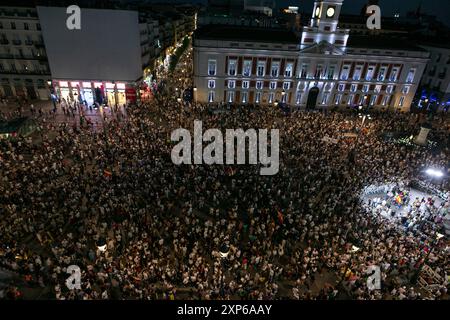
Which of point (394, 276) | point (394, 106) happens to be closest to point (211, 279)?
point (394, 276)

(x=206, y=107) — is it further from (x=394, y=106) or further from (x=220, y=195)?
(x=394, y=106)

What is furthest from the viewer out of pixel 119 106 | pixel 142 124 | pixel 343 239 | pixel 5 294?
pixel 119 106

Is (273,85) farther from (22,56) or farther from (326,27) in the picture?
(22,56)

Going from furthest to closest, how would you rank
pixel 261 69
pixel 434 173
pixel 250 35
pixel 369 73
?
pixel 369 73
pixel 250 35
pixel 261 69
pixel 434 173

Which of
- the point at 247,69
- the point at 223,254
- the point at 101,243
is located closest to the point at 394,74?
the point at 247,69

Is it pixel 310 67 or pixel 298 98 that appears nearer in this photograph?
pixel 310 67
